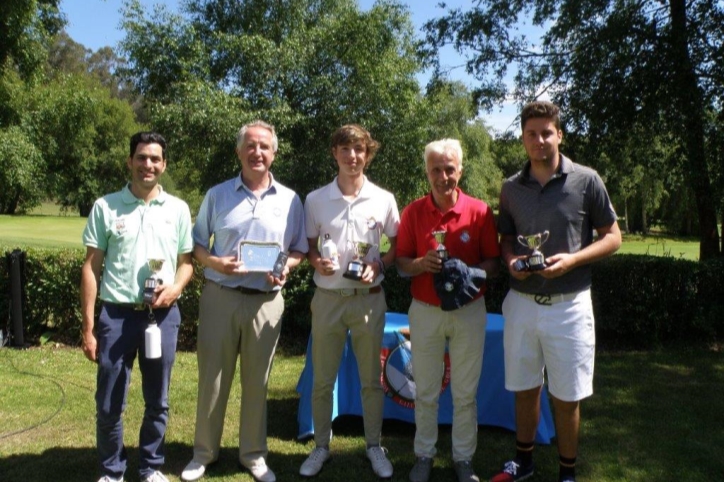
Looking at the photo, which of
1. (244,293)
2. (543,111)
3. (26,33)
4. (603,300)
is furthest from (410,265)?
(26,33)

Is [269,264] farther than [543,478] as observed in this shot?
No

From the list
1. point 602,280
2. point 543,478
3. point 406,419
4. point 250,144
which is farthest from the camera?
point 602,280

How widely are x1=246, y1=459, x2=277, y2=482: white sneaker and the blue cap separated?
60.0 inches

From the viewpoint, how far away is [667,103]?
781 centimetres

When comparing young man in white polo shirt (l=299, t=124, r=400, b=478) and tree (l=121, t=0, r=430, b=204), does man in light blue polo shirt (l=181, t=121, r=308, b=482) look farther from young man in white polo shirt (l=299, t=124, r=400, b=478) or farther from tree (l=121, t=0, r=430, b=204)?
tree (l=121, t=0, r=430, b=204)

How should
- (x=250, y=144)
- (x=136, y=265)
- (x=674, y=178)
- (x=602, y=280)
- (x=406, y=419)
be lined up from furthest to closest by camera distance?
1. (x=674, y=178)
2. (x=602, y=280)
3. (x=406, y=419)
4. (x=250, y=144)
5. (x=136, y=265)

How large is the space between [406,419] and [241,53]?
→ 14.8 metres

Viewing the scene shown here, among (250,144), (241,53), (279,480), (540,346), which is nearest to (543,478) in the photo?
(540,346)

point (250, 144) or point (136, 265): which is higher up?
point (250, 144)

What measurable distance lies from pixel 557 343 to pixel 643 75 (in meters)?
5.56

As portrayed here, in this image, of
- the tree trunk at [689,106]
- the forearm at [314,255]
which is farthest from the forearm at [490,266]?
the tree trunk at [689,106]

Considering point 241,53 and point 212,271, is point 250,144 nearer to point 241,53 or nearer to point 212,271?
point 212,271

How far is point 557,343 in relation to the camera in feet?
11.5

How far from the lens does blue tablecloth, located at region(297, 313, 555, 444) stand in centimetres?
470
